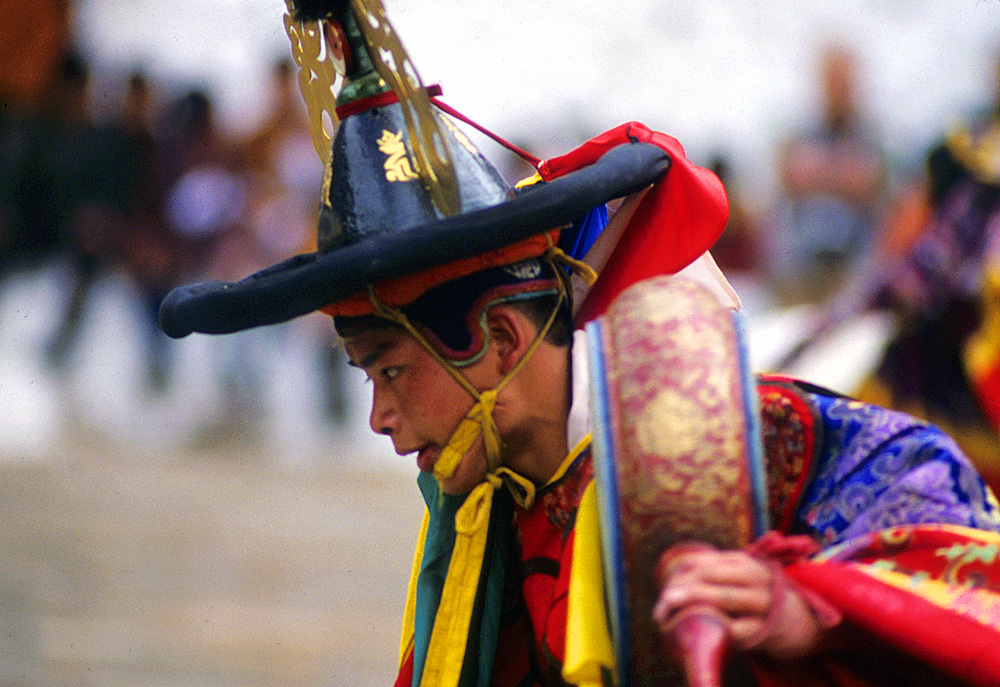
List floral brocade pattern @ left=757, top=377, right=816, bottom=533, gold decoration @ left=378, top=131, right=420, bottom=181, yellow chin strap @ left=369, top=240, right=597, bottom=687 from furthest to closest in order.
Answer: yellow chin strap @ left=369, top=240, right=597, bottom=687 < gold decoration @ left=378, top=131, right=420, bottom=181 < floral brocade pattern @ left=757, top=377, right=816, bottom=533

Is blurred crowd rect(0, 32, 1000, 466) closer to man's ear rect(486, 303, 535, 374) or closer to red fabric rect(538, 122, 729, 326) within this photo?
red fabric rect(538, 122, 729, 326)

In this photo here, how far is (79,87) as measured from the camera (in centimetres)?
809

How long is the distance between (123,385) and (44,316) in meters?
0.95

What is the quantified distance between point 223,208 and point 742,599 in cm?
797

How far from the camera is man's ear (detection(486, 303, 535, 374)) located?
2029mm

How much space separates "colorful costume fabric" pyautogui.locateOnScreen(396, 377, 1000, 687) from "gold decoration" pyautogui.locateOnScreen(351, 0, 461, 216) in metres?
0.53

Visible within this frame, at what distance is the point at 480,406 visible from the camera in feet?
6.71

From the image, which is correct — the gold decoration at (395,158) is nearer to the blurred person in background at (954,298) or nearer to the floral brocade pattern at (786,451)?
the floral brocade pattern at (786,451)

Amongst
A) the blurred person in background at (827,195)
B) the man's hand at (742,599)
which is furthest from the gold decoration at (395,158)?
the blurred person in background at (827,195)

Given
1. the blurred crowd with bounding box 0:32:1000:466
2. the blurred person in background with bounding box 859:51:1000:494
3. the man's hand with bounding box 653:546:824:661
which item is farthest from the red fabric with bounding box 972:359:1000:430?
the man's hand with bounding box 653:546:824:661

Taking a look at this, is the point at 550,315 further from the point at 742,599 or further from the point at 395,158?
the point at 742,599

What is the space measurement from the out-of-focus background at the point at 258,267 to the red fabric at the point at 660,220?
2884mm

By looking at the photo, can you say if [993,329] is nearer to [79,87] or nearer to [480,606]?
[480,606]

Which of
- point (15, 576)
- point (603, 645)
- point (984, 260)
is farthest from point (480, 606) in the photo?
point (15, 576)
